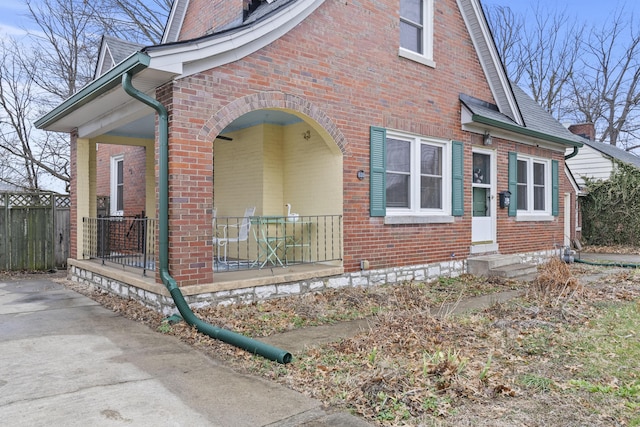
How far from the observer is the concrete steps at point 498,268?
9.04 m

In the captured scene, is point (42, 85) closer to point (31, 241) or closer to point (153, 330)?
point (31, 241)

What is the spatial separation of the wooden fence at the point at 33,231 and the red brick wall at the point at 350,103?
6091 millimetres


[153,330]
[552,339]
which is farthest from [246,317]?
[552,339]

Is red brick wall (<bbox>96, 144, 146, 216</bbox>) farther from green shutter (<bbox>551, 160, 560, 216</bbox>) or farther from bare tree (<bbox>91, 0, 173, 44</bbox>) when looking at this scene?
green shutter (<bbox>551, 160, 560, 216</bbox>)

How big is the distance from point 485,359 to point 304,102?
4254 millimetres

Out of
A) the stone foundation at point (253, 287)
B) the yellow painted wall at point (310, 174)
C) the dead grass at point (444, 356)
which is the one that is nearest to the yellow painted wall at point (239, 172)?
the yellow painted wall at point (310, 174)

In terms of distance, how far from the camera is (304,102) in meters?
6.65

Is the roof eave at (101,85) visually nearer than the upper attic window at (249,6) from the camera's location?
Yes

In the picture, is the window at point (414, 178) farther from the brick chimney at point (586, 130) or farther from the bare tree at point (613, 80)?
the bare tree at point (613, 80)

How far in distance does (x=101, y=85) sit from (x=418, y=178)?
5.33 metres

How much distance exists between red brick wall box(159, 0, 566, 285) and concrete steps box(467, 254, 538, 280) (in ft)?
1.20

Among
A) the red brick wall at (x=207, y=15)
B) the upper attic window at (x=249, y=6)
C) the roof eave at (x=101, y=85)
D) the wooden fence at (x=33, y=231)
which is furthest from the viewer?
the wooden fence at (x=33, y=231)

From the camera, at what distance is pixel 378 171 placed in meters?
7.53

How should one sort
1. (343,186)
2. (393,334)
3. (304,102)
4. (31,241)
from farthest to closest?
(31,241), (343,186), (304,102), (393,334)
